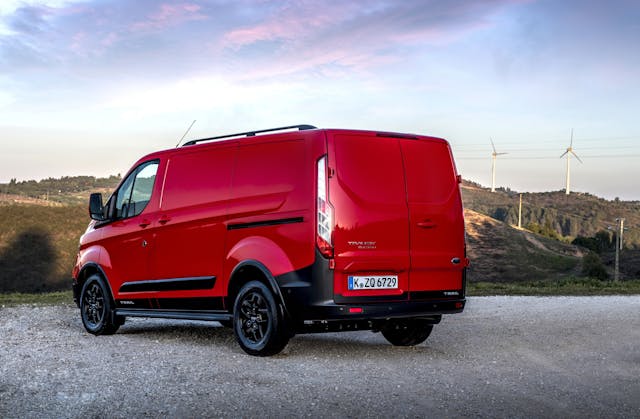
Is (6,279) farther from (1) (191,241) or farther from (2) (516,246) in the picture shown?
(1) (191,241)

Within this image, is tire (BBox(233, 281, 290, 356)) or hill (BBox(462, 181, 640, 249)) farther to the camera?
hill (BBox(462, 181, 640, 249))

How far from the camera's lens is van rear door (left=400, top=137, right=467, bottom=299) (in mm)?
8477

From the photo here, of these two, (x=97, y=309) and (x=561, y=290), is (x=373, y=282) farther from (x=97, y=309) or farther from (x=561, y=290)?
(x=561, y=290)

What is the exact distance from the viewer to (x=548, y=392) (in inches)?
264

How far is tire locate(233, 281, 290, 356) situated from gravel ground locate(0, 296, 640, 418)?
0.18m

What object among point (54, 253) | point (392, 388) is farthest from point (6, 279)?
point (392, 388)

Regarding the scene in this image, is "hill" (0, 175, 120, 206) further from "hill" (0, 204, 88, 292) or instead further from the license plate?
the license plate

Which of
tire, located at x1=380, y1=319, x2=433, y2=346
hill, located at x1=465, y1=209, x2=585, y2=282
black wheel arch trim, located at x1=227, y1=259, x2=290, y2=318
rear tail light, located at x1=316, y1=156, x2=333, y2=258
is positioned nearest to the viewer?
rear tail light, located at x1=316, y1=156, x2=333, y2=258

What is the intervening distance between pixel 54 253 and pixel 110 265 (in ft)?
259

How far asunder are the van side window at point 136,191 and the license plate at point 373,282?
134 inches

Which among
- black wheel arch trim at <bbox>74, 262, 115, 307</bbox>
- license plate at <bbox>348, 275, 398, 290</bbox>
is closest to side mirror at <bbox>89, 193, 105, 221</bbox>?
black wheel arch trim at <bbox>74, 262, 115, 307</bbox>

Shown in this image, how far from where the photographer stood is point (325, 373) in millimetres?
7469

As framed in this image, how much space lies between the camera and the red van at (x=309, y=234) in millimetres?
7965

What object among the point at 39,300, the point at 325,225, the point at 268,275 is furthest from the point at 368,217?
the point at 39,300
